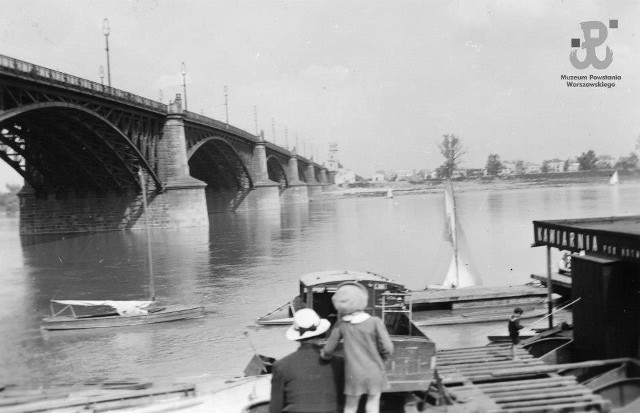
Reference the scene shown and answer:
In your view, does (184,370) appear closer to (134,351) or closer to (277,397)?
(134,351)

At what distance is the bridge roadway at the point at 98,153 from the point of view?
3675 centimetres

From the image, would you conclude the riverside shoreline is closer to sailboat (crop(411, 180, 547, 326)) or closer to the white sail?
the white sail

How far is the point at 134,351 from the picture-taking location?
16.1m

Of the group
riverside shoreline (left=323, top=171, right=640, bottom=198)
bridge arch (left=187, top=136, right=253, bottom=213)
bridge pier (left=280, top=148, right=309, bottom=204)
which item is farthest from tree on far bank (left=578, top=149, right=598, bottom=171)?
bridge arch (left=187, top=136, right=253, bottom=213)

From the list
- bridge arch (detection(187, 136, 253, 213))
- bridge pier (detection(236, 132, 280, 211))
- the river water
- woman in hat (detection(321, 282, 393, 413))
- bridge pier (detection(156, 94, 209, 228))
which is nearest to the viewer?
woman in hat (detection(321, 282, 393, 413))

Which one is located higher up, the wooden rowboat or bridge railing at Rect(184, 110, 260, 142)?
bridge railing at Rect(184, 110, 260, 142)

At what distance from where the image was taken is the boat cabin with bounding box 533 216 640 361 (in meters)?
7.57

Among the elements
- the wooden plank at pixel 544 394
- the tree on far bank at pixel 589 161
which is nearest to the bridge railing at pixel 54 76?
the wooden plank at pixel 544 394

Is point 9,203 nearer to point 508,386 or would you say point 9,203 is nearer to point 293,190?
point 293,190

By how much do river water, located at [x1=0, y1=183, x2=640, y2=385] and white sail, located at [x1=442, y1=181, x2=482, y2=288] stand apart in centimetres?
227

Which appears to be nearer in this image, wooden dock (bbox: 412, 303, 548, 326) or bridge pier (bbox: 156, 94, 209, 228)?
wooden dock (bbox: 412, 303, 548, 326)

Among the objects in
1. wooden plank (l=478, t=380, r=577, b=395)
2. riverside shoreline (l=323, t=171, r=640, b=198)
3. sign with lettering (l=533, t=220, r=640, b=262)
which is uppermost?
riverside shoreline (l=323, t=171, r=640, b=198)

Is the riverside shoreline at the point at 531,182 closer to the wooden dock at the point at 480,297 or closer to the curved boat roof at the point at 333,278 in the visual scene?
the wooden dock at the point at 480,297

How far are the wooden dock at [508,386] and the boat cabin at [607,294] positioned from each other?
1053 millimetres
